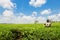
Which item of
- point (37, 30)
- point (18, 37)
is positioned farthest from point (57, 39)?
point (18, 37)

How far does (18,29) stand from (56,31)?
375 cm

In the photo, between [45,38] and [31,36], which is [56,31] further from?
[31,36]

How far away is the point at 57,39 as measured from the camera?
1694 cm

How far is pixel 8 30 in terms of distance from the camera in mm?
17297

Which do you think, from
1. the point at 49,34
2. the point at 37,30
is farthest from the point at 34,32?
the point at 49,34

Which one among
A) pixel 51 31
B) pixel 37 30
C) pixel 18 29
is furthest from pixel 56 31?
pixel 18 29

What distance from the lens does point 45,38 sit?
1692 centimetres

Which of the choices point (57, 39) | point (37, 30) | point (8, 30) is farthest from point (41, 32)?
point (8, 30)

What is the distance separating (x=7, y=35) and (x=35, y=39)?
2684 millimetres

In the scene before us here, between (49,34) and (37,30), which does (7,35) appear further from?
(49,34)

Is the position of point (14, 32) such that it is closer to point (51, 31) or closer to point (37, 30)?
point (37, 30)

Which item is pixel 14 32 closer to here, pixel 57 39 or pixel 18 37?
pixel 18 37

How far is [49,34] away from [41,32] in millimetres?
795

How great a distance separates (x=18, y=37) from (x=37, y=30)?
81.9 inches
